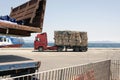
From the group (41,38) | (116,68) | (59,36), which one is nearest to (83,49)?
(59,36)

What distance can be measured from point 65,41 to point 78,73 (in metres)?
35.5

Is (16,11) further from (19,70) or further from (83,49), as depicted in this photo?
(83,49)

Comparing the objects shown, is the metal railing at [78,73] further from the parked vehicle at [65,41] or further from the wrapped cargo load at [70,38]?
the wrapped cargo load at [70,38]

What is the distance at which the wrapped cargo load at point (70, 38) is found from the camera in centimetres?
4366

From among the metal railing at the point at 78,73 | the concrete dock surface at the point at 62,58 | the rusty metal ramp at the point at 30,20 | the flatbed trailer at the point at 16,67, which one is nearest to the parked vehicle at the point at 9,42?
the concrete dock surface at the point at 62,58

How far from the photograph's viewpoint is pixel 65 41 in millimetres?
43812

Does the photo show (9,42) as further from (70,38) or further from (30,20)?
(30,20)

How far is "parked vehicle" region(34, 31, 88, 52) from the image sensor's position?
4250 centimetres

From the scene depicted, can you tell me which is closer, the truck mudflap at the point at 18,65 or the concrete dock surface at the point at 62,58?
the truck mudflap at the point at 18,65

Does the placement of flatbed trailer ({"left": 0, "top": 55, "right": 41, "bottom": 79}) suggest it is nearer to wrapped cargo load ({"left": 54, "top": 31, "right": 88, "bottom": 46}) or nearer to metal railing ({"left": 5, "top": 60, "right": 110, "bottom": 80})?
metal railing ({"left": 5, "top": 60, "right": 110, "bottom": 80})

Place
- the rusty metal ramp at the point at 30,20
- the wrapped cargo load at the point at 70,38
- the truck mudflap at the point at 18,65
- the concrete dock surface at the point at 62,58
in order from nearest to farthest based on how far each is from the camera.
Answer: the truck mudflap at the point at 18,65, the rusty metal ramp at the point at 30,20, the concrete dock surface at the point at 62,58, the wrapped cargo load at the point at 70,38

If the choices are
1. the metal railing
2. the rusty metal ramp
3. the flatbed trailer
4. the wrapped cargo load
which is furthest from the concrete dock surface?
the flatbed trailer

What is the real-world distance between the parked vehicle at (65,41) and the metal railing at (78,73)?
3161 centimetres

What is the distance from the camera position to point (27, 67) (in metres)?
6.34
